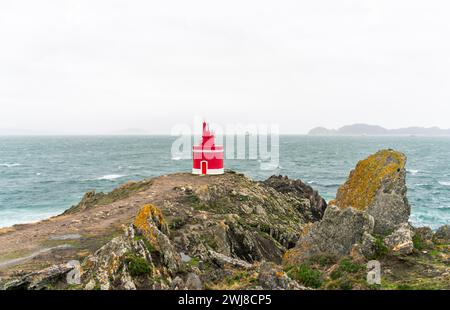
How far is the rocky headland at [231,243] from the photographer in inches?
502

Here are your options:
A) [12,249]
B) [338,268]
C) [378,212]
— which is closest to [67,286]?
[12,249]

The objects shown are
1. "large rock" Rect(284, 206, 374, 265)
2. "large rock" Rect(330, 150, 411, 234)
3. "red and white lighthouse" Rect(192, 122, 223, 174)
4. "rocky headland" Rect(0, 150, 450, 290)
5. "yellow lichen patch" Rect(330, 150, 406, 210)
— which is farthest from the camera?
"red and white lighthouse" Rect(192, 122, 223, 174)

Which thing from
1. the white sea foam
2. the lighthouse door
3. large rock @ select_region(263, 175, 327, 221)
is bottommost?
the white sea foam

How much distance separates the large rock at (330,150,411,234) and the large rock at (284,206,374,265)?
191 centimetres

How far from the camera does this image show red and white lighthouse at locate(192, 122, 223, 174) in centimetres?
3675

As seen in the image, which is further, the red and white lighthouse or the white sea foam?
the white sea foam

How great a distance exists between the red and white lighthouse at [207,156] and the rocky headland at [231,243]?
22.1 feet

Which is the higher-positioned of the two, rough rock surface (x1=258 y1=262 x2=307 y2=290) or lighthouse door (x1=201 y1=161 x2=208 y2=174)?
lighthouse door (x1=201 y1=161 x2=208 y2=174)

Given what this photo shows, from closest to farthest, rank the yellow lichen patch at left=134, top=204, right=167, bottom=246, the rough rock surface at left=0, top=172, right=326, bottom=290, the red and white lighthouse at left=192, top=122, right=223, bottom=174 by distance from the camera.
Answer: the rough rock surface at left=0, top=172, right=326, bottom=290 < the yellow lichen patch at left=134, top=204, right=167, bottom=246 < the red and white lighthouse at left=192, top=122, right=223, bottom=174

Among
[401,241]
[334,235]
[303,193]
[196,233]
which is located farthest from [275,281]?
[303,193]

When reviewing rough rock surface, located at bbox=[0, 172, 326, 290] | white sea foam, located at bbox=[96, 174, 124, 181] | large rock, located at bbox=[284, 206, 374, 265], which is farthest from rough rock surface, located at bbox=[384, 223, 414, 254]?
white sea foam, located at bbox=[96, 174, 124, 181]

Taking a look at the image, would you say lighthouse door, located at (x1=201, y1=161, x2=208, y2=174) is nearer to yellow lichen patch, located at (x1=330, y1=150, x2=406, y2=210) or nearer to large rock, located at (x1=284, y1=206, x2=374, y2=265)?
yellow lichen patch, located at (x1=330, y1=150, x2=406, y2=210)

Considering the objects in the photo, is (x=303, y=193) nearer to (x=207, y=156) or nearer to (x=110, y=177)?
(x=207, y=156)
